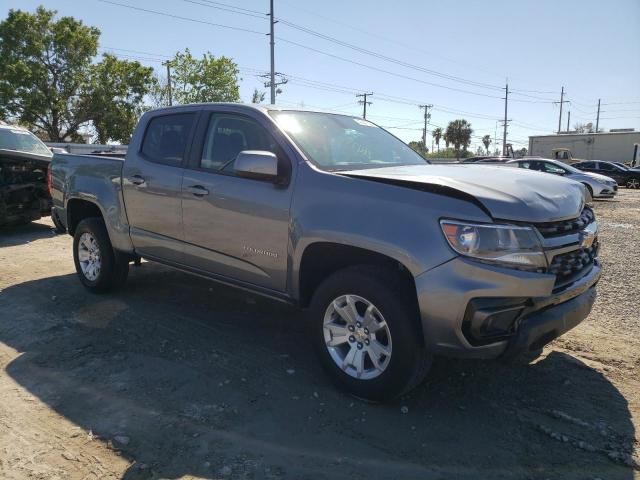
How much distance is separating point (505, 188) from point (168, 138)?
3.08 m

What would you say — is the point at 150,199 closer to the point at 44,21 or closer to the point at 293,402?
the point at 293,402

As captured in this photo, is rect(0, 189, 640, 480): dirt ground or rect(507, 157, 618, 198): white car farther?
rect(507, 157, 618, 198): white car

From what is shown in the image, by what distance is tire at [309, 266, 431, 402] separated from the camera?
3.05 metres

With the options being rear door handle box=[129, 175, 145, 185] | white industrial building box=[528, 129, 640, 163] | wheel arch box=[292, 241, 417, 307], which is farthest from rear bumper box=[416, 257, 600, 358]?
white industrial building box=[528, 129, 640, 163]

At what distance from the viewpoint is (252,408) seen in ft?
10.8

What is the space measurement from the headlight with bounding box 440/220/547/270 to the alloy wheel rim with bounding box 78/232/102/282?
406 centimetres

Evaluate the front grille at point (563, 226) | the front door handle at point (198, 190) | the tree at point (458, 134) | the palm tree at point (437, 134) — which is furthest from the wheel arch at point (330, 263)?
the palm tree at point (437, 134)

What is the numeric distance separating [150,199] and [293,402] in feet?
7.89

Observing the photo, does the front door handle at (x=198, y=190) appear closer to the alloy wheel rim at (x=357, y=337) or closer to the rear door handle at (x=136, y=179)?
the rear door handle at (x=136, y=179)

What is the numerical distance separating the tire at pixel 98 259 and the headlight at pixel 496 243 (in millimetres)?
3785

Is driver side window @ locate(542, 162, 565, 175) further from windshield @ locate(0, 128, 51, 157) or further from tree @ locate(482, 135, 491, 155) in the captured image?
tree @ locate(482, 135, 491, 155)

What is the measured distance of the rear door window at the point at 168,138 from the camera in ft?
15.0

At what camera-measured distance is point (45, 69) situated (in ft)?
108

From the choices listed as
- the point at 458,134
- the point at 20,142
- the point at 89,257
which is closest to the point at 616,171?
the point at 20,142
